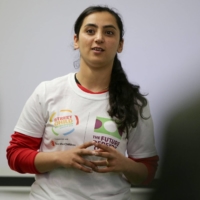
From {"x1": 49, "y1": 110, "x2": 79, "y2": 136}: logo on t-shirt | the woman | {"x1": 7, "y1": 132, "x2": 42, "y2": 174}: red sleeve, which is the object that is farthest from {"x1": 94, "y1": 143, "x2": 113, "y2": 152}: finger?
{"x1": 7, "y1": 132, "x2": 42, "y2": 174}: red sleeve

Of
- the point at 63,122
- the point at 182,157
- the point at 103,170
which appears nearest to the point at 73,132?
the point at 63,122

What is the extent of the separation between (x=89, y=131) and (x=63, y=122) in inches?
3.4

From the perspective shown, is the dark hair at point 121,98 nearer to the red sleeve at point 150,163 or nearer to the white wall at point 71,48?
the red sleeve at point 150,163

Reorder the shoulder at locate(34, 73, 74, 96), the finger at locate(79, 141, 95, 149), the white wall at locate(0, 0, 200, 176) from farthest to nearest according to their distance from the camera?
the white wall at locate(0, 0, 200, 176), the shoulder at locate(34, 73, 74, 96), the finger at locate(79, 141, 95, 149)

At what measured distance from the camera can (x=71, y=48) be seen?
1.37 meters

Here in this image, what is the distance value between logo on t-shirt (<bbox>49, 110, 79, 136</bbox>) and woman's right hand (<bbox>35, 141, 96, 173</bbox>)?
6cm

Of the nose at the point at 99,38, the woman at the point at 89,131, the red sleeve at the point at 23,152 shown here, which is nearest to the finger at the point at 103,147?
the woman at the point at 89,131

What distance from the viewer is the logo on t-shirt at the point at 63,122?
3.26 ft

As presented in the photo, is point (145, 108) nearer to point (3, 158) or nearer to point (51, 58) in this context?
point (51, 58)

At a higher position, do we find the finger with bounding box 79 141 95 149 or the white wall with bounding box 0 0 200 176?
the white wall with bounding box 0 0 200 176

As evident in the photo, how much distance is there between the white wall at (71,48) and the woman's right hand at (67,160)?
416 millimetres

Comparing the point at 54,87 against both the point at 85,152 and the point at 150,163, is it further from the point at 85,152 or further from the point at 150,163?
the point at 150,163

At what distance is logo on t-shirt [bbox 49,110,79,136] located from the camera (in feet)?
3.26

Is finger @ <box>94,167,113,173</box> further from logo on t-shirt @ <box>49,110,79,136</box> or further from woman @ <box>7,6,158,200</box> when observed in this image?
logo on t-shirt @ <box>49,110,79,136</box>
